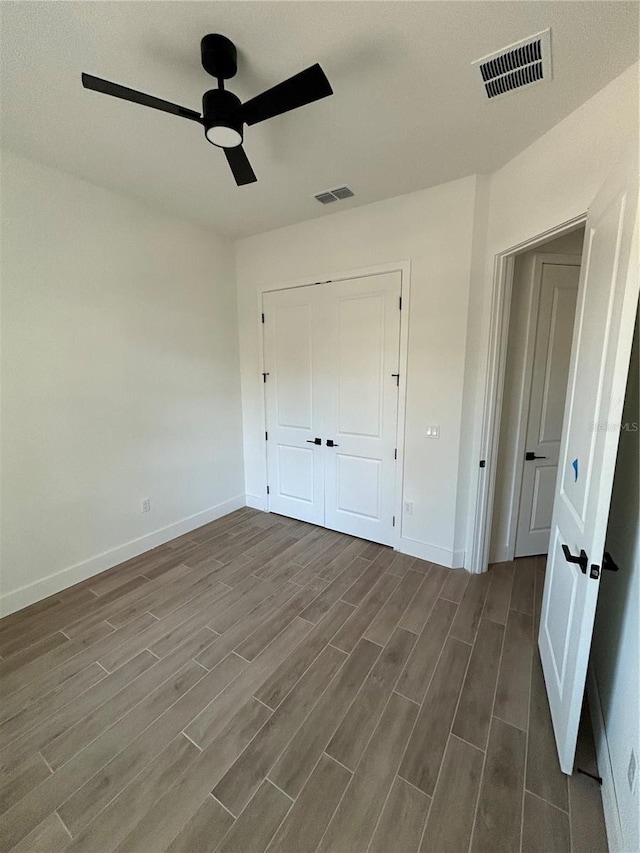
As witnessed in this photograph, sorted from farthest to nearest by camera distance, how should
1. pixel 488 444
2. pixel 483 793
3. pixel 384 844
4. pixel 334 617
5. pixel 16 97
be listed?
pixel 488 444 → pixel 334 617 → pixel 16 97 → pixel 483 793 → pixel 384 844

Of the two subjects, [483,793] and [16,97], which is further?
[16,97]

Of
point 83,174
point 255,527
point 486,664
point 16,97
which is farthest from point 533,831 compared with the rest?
point 83,174

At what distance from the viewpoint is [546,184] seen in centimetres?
188

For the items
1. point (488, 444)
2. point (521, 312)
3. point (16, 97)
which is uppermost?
point (16, 97)

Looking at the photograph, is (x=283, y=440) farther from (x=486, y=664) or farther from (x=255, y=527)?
(x=486, y=664)

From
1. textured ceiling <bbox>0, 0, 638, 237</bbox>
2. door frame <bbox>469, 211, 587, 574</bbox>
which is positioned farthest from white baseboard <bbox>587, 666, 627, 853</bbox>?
textured ceiling <bbox>0, 0, 638, 237</bbox>

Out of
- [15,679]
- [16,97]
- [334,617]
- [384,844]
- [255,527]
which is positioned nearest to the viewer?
[384,844]

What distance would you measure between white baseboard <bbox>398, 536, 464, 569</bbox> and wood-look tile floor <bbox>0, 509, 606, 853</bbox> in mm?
167

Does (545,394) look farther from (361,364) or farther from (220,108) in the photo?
(220,108)

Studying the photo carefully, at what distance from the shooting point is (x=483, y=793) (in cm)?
128

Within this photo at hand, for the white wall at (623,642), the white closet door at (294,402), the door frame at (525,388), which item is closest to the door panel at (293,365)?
the white closet door at (294,402)

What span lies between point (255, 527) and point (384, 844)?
2.47 m

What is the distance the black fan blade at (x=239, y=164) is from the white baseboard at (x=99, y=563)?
275 centimetres

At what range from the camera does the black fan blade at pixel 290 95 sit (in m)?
1.18
